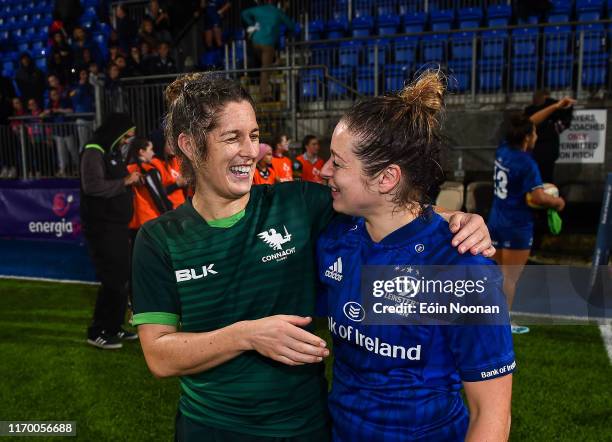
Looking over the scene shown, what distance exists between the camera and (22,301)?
7.48 meters

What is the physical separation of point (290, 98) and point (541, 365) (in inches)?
297

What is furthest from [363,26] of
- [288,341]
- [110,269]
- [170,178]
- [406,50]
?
[288,341]

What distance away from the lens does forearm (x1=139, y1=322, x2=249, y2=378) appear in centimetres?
166

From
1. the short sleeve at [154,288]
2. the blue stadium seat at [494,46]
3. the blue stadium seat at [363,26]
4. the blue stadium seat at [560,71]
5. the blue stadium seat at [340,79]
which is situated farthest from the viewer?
the blue stadium seat at [363,26]

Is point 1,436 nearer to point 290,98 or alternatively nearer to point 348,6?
point 290,98

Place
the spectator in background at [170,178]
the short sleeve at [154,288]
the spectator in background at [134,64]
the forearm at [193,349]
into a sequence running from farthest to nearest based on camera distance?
the spectator in background at [134,64]
the spectator in background at [170,178]
the short sleeve at [154,288]
the forearm at [193,349]

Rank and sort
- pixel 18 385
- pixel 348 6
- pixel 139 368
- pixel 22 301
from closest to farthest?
pixel 18 385 → pixel 139 368 → pixel 22 301 → pixel 348 6

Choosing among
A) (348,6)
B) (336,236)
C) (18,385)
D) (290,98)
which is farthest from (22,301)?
(348,6)

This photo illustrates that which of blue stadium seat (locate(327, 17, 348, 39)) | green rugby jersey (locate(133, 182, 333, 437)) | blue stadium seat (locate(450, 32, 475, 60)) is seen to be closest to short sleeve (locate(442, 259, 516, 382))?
green rugby jersey (locate(133, 182, 333, 437))

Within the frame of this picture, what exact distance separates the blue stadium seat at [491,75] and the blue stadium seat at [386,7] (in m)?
3.59

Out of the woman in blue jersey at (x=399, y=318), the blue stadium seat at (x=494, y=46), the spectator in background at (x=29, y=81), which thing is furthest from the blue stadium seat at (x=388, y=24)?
the woman in blue jersey at (x=399, y=318)

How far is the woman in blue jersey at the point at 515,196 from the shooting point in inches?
212

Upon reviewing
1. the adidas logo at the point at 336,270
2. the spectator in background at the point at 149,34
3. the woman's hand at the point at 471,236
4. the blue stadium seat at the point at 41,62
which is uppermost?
the spectator in background at the point at 149,34

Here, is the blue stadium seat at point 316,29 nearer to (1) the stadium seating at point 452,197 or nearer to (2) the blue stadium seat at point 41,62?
(1) the stadium seating at point 452,197
